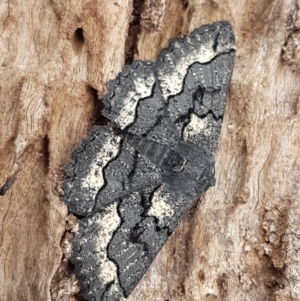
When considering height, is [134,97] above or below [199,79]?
below

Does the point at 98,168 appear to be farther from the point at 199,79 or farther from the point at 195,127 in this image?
the point at 199,79

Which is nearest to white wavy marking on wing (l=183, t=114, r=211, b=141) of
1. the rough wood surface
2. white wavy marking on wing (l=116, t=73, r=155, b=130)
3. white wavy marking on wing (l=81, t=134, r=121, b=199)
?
the rough wood surface

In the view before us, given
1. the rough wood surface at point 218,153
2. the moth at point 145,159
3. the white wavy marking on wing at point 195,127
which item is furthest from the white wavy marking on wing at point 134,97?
the white wavy marking on wing at point 195,127

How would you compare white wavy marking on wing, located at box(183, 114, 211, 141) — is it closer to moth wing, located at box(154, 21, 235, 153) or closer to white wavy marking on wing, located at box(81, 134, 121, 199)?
moth wing, located at box(154, 21, 235, 153)

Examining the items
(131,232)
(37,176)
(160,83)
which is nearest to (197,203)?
(131,232)

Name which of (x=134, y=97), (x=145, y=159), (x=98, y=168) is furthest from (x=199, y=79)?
(x=98, y=168)

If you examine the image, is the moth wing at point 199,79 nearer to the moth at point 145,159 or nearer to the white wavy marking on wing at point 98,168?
the moth at point 145,159

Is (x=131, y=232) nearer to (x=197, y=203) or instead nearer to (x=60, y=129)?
(x=197, y=203)
